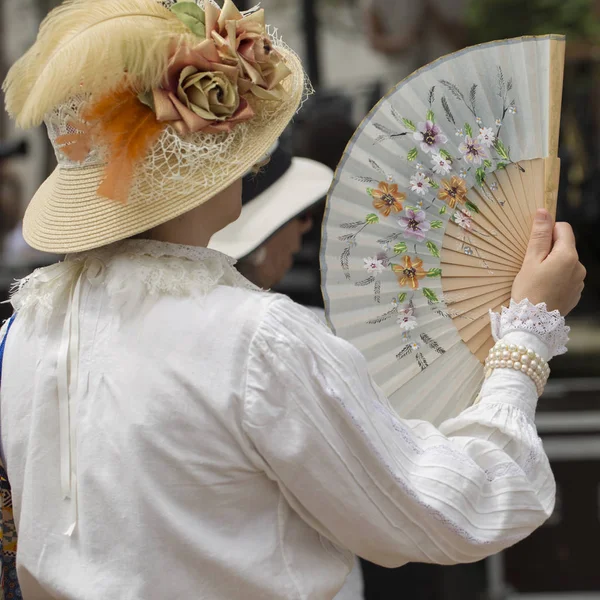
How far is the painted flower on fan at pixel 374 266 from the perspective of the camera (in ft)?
6.04

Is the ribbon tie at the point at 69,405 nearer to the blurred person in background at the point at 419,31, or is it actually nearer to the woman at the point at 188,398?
the woman at the point at 188,398

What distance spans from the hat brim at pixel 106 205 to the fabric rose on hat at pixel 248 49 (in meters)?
0.06

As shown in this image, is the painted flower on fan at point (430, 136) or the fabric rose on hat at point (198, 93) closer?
the fabric rose on hat at point (198, 93)

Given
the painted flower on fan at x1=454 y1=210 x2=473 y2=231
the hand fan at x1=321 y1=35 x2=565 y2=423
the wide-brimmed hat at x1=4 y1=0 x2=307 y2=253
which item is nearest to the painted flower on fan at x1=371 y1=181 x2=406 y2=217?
the hand fan at x1=321 y1=35 x2=565 y2=423

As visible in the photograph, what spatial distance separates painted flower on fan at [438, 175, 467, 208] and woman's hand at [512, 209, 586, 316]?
0.17 metres

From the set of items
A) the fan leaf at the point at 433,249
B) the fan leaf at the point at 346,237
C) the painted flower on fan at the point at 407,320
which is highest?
the fan leaf at the point at 346,237

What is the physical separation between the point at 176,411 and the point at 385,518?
0.33m

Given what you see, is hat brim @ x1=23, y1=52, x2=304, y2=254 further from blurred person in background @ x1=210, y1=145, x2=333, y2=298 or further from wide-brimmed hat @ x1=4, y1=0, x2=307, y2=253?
blurred person in background @ x1=210, y1=145, x2=333, y2=298

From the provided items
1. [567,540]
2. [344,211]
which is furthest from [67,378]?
[567,540]

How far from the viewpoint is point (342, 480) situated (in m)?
1.39

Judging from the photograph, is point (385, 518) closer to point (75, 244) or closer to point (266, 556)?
point (266, 556)

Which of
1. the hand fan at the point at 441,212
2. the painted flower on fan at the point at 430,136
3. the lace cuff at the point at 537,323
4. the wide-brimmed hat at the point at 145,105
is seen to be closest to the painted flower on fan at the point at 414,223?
the hand fan at the point at 441,212

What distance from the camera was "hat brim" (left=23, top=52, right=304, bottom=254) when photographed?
144cm

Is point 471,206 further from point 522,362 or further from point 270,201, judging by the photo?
point 270,201
